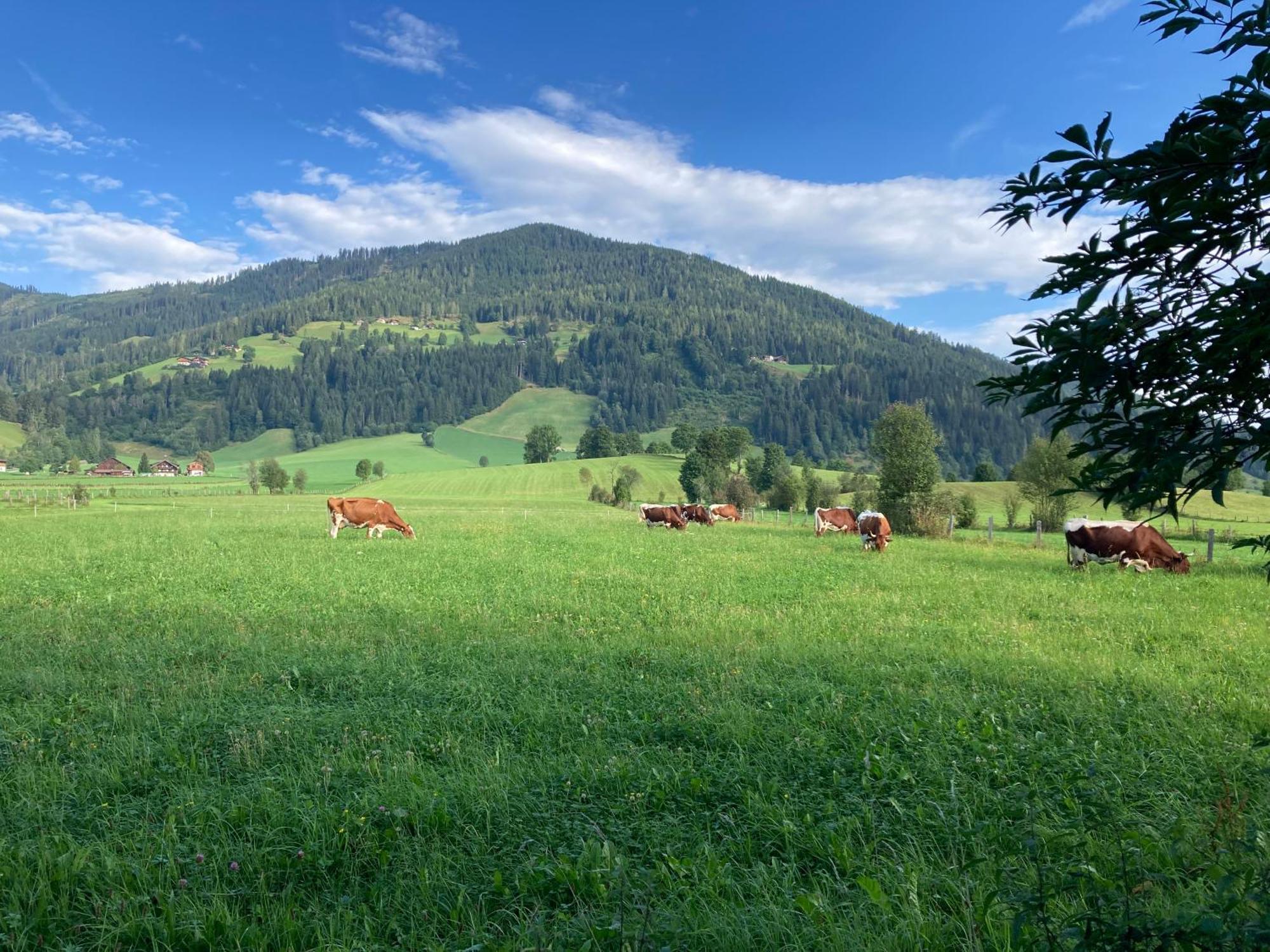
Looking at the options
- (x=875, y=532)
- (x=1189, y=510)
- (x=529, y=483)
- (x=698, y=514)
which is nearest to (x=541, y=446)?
(x=529, y=483)

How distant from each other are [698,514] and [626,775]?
131ft

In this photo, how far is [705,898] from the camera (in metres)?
4.00

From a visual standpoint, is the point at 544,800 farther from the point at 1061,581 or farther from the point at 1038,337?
the point at 1061,581

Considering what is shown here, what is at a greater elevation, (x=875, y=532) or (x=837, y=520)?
(x=875, y=532)

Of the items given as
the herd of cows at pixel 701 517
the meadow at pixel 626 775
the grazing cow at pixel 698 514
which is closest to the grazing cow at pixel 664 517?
the herd of cows at pixel 701 517

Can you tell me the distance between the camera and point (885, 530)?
26.8 m

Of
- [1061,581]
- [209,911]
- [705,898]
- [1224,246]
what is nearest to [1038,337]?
[1224,246]

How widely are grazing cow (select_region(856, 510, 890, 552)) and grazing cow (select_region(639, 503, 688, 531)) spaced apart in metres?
13.1

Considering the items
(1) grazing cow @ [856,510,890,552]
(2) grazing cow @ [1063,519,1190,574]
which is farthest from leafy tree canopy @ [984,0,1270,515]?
(1) grazing cow @ [856,510,890,552]

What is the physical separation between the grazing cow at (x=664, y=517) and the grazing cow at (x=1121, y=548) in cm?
2031

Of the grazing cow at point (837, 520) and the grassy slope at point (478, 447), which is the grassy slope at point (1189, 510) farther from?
the grassy slope at point (478, 447)

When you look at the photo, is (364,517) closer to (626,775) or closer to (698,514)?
(698,514)

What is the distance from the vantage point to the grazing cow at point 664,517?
39.9 m

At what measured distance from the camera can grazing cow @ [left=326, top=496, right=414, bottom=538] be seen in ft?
96.4
